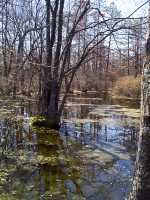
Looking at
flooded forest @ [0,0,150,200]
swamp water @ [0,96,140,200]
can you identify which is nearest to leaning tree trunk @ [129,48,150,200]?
flooded forest @ [0,0,150,200]

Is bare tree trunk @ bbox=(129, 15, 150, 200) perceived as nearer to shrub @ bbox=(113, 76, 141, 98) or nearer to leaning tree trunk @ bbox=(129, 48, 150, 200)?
leaning tree trunk @ bbox=(129, 48, 150, 200)

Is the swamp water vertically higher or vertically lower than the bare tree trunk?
lower

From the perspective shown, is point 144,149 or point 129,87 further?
point 129,87

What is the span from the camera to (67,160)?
33.4 feet

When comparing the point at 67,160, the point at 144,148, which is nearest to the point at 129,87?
the point at 67,160

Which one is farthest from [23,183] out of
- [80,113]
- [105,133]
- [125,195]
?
[80,113]

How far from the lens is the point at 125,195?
24.7 feet

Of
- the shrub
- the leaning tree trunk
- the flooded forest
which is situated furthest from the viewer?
the shrub

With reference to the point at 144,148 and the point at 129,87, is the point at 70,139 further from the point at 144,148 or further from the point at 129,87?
the point at 129,87

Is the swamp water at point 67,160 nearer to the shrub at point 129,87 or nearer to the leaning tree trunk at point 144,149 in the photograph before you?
the leaning tree trunk at point 144,149

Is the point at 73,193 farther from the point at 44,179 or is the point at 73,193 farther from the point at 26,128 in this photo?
the point at 26,128

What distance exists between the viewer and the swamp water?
761 centimetres

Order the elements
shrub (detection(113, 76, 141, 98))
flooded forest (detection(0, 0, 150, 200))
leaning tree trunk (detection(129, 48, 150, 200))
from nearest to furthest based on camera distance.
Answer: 1. leaning tree trunk (detection(129, 48, 150, 200))
2. flooded forest (detection(0, 0, 150, 200))
3. shrub (detection(113, 76, 141, 98))

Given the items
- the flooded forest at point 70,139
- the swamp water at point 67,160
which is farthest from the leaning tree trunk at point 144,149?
the swamp water at point 67,160
